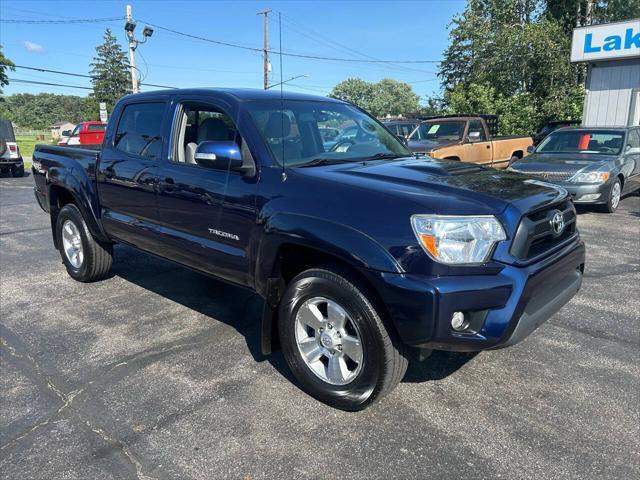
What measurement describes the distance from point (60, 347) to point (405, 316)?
2.87 m

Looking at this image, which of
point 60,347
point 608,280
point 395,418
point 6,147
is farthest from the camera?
point 6,147

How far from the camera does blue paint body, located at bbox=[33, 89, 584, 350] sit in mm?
2578

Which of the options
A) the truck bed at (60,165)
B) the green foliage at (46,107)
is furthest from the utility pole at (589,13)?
the green foliage at (46,107)

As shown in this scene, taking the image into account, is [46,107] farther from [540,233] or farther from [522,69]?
[540,233]

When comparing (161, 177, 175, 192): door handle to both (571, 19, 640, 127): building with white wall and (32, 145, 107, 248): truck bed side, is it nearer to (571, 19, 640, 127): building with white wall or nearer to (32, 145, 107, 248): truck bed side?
(32, 145, 107, 248): truck bed side

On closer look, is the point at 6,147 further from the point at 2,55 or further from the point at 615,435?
the point at 2,55

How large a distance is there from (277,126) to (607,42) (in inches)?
645

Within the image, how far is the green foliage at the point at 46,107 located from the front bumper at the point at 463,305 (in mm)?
120992

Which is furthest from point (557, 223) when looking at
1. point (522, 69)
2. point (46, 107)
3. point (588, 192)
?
point (46, 107)

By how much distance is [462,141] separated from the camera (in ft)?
36.4

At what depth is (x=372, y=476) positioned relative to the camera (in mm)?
2459

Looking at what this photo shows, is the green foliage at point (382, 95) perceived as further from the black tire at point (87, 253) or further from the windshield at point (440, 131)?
the black tire at point (87, 253)

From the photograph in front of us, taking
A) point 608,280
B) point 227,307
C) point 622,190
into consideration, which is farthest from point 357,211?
point 622,190

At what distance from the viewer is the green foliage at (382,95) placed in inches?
5064
